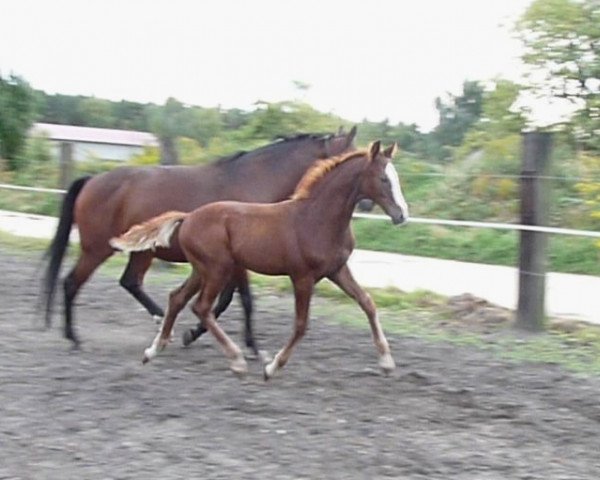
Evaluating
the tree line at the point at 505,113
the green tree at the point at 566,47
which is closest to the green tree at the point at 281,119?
the tree line at the point at 505,113

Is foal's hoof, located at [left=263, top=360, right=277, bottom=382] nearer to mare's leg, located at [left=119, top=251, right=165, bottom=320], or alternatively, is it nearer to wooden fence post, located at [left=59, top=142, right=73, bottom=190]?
mare's leg, located at [left=119, top=251, right=165, bottom=320]

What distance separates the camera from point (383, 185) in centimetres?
620

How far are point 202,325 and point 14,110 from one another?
2417 centimetres

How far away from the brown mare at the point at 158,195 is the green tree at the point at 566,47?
13961 mm

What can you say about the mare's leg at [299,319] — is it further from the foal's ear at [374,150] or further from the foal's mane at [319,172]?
the foal's ear at [374,150]

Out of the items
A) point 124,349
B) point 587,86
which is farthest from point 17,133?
point 124,349

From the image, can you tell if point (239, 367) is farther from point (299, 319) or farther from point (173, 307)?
point (173, 307)

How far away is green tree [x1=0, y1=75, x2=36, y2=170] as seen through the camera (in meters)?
28.3

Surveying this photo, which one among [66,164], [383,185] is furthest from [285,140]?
[66,164]

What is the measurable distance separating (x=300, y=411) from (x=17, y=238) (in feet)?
32.2

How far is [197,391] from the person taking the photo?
584 centimetres

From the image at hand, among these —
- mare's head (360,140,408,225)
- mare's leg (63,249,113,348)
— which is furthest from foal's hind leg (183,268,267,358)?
mare's head (360,140,408,225)

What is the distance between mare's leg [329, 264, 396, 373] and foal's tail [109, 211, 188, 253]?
109 cm

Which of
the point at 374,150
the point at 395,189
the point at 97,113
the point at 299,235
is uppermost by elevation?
the point at 97,113
